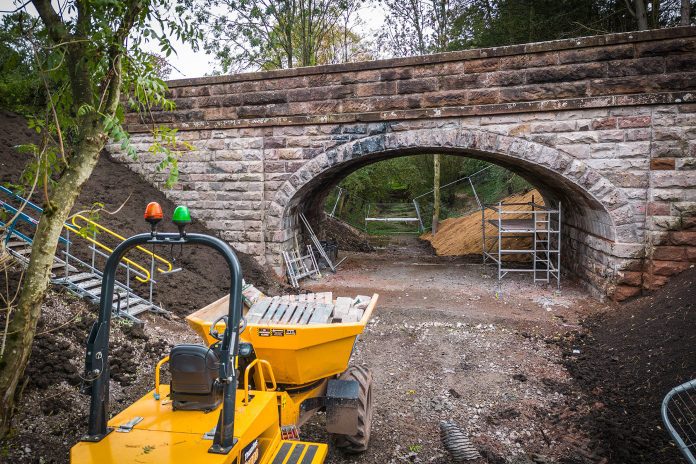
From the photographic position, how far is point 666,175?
25.0ft

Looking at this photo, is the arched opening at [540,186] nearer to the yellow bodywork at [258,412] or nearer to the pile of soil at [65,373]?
the pile of soil at [65,373]

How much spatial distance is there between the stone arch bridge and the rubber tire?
18.8 feet

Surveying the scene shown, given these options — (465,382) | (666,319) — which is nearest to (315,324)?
(465,382)

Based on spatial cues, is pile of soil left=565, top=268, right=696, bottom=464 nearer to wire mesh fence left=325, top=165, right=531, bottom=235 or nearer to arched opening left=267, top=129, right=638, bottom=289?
arched opening left=267, top=129, right=638, bottom=289

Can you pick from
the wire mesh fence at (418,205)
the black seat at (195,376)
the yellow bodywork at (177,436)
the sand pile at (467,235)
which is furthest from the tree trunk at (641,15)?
the black seat at (195,376)

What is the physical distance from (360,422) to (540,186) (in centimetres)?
893

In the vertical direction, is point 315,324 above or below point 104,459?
above

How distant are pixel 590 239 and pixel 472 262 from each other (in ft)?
13.9

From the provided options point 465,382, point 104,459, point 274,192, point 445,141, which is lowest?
point 465,382

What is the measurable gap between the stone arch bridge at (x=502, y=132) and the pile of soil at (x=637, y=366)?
1.17 m

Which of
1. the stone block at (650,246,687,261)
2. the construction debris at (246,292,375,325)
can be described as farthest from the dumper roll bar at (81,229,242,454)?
the stone block at (650,246,687,261)

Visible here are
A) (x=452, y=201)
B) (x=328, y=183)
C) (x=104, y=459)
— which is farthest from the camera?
(x=452, y=201)

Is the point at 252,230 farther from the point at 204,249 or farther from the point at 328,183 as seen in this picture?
the point at 328,183

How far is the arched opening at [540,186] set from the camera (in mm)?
7926
